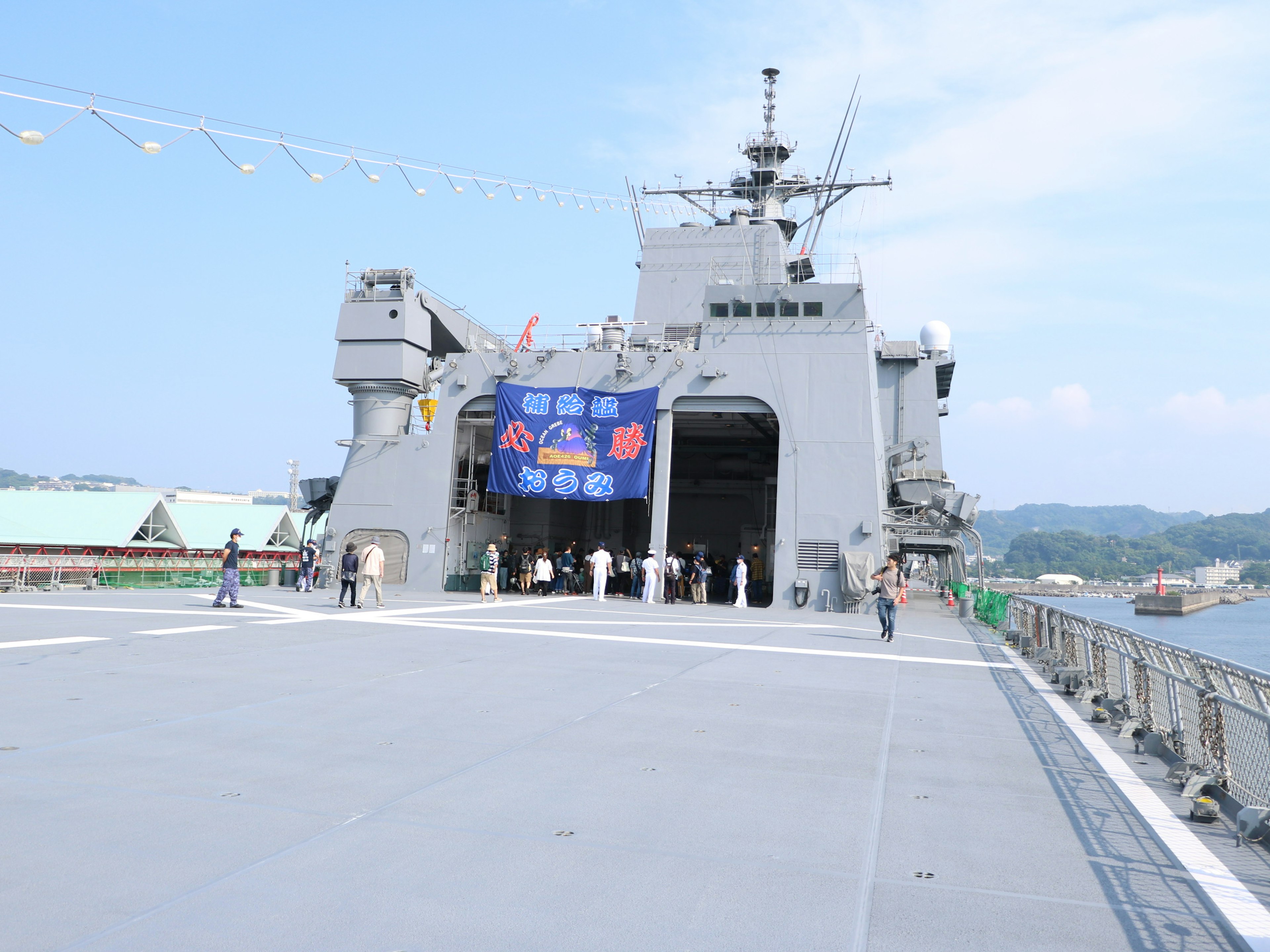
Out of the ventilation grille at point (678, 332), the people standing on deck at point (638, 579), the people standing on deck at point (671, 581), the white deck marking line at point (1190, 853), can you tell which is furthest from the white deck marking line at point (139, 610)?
the ventilation grille at point (678, 332)

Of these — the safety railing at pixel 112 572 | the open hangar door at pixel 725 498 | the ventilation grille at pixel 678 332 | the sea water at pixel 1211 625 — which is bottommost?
the sea water at pixel 1211 625

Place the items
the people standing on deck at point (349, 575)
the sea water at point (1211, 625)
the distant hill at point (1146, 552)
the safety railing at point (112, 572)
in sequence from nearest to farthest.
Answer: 1. the people standing on deck at point (349, 575)
2. the safety railing at point (112, 572)
3. the sea water at point (1211, 625)
4. the distant hill at point (1146, 552)

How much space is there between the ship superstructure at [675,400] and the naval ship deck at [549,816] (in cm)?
1384

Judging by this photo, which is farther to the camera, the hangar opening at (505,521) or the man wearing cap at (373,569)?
the hangar opening at (505,521)

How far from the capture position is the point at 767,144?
121ft

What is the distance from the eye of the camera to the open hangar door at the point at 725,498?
33.3 meters

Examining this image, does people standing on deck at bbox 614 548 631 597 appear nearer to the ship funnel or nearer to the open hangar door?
the open hangar door

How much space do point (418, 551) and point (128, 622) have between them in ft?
41.9

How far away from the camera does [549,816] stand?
4988mm

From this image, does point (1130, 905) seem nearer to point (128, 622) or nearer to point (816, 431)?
point (128, 622)

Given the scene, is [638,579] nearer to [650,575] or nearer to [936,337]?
[650,575]

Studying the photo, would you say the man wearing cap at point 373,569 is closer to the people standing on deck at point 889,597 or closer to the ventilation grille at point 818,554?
the people standing on deck at point 889,597

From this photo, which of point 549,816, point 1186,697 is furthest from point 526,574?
point 549,816

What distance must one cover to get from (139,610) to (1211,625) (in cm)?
8216
